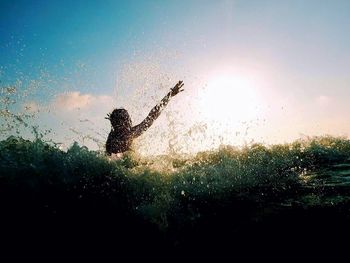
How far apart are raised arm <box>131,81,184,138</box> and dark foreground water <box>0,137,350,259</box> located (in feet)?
10.9

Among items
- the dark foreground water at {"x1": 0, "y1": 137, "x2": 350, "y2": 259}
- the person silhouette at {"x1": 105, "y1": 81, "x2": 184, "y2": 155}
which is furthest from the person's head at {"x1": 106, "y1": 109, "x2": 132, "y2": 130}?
the dark foreground water at {"x1": 0, "y1": 137, "x2": 350, "y2": 259}

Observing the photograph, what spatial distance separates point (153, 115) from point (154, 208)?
6.40m

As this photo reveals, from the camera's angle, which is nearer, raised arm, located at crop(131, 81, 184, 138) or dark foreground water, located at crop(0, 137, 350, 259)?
dark foreground water, located at crop(0, 137, 350, 259)

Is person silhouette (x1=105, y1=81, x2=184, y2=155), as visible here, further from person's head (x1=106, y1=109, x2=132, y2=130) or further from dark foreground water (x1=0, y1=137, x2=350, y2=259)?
dark foreground water (x1=0, y1=137, x2=350, y2=259)

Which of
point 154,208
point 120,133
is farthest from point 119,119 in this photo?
point 154,208

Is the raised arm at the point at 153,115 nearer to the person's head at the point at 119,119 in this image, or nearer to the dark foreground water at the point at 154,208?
the person's head at the point at 119,119

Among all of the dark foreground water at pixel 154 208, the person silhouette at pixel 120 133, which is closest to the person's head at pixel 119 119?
the person silhouette at pixel 120 133

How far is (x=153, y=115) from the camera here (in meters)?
13.0

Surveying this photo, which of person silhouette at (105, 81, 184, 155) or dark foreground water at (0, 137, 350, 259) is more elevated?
person silhouette at (105, 81, 184, 155)

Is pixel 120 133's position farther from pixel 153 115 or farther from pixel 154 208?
pixel 154 208

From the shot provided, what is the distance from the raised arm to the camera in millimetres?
12759

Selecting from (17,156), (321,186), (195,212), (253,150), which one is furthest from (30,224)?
(253,150)

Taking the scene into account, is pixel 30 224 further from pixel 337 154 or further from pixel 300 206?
pixel 337 154

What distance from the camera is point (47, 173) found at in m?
7.72
